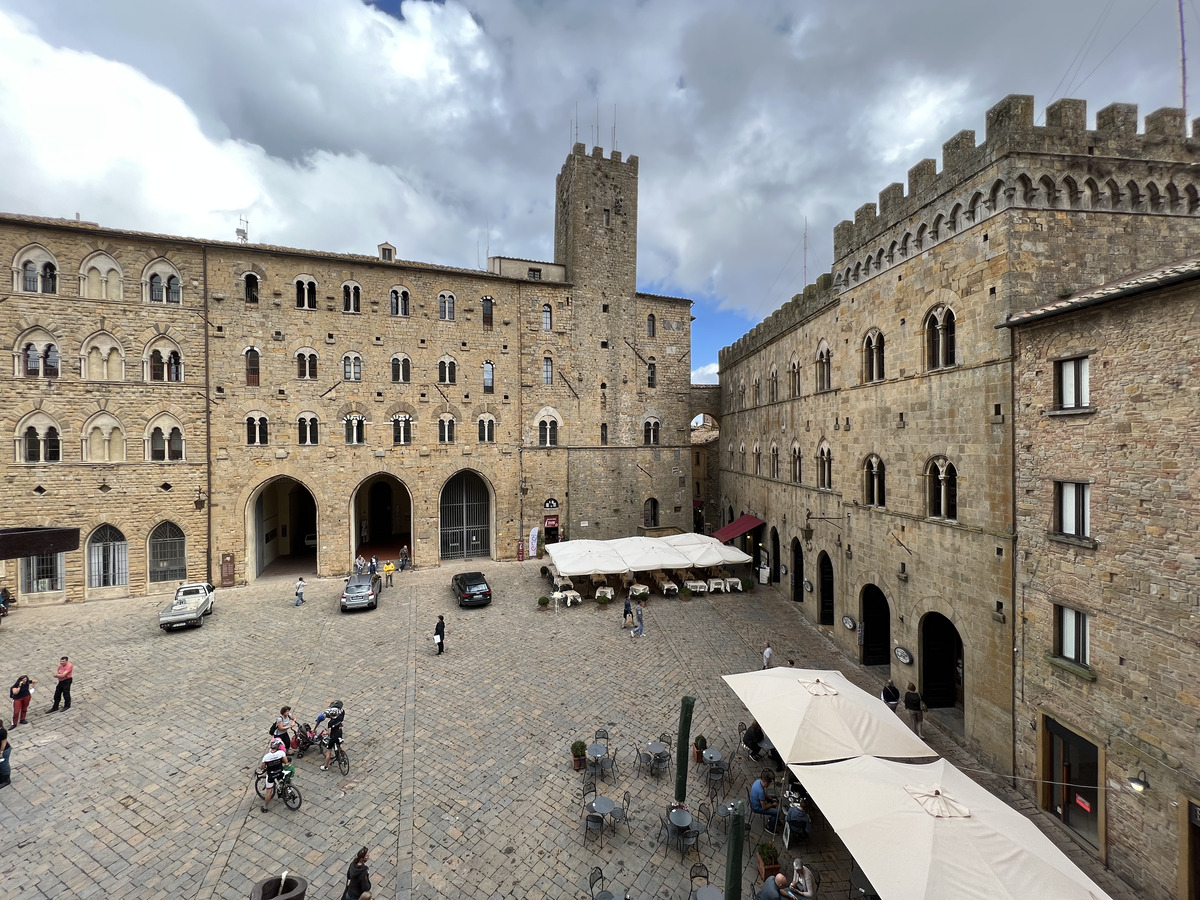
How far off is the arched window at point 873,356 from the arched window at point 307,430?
2542 centimetres

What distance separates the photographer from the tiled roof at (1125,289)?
761cm

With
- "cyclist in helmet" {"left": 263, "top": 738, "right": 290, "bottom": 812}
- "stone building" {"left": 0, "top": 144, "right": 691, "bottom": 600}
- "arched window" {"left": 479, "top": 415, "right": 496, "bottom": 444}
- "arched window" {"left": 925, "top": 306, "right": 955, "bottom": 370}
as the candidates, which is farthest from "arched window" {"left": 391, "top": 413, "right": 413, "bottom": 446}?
"arched window" {"left": 925, "top": 306, "right": 955, "bottom": 370}

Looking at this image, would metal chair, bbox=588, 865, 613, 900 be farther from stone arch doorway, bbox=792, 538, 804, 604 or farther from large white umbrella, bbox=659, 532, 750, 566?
stone arch doorway, bbox=792, 538, 804, 604

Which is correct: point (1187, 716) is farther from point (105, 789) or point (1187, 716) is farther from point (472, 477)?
point (472, 477)

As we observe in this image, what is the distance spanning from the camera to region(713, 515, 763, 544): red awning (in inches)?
1022

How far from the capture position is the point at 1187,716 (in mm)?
7645

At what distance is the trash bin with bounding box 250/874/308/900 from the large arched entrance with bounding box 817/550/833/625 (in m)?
17.8

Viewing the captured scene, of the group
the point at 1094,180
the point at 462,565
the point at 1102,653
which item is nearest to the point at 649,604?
the point at 462,565

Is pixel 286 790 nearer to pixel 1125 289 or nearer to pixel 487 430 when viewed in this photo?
pixel 1125 289

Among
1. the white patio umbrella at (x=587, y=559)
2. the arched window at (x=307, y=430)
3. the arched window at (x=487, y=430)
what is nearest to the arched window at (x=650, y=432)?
the white patio umbrella at (x=587, y=559)

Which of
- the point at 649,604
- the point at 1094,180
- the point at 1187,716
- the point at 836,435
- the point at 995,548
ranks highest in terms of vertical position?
the point at 1094,180

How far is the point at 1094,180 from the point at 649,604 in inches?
750

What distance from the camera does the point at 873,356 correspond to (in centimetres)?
1575

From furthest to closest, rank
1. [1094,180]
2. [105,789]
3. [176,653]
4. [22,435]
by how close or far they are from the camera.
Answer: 1. [22,435]
2. [176,653]
3. [1094,180]
4. [105,789]
